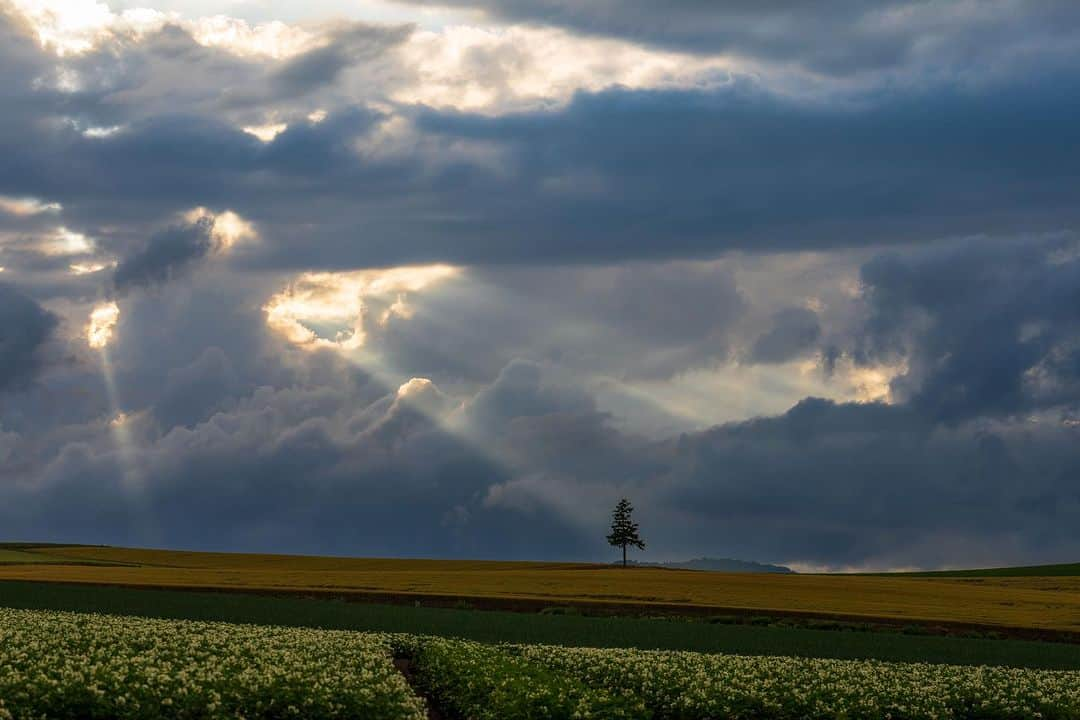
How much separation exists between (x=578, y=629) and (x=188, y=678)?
31376 millimetres

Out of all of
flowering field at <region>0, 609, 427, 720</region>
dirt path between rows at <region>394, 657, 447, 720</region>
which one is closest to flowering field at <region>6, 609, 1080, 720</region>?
flowering field at <region>0, 609, 427, 720</region>

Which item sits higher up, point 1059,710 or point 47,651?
point 47,651

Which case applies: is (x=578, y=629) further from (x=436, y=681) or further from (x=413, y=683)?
(x=436, y=681)

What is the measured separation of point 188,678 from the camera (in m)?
26.3

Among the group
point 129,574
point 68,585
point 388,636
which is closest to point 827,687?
point 388,636

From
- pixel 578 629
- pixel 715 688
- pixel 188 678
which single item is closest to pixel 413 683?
pixel 715 688

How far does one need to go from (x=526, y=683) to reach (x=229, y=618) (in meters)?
29.5

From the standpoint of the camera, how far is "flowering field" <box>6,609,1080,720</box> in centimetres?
2464

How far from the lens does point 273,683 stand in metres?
26.1

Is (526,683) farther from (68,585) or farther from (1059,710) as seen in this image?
(68,585)

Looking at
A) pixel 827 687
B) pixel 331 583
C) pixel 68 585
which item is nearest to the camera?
pixel 827 687

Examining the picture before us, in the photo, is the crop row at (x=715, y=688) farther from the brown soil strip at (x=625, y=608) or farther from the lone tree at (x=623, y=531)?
the lone tree at (x=623, y=531)

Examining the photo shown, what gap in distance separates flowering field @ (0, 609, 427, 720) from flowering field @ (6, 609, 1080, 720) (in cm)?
5

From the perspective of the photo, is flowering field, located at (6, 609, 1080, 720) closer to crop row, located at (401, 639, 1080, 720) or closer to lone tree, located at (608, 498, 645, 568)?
crop row, located at (401, 639, 1080, 720)
